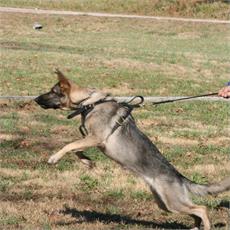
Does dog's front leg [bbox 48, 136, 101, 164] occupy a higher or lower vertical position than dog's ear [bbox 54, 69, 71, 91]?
lower

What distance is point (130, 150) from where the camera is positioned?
7164 mm

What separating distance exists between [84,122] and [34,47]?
2049 cm

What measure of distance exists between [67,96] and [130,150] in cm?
105

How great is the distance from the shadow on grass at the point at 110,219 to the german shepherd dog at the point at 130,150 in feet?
1.34

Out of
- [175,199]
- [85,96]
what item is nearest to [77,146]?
[85,96]

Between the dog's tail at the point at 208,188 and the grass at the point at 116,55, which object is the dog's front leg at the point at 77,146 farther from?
the grass at the point at 116,55

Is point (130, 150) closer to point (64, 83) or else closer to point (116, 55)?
point (64, 83)

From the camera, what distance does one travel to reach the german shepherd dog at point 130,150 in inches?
278

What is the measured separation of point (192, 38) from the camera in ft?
120

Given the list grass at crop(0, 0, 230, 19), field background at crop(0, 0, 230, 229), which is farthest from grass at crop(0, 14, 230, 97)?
grass at crop(0, 0, 230, 19)

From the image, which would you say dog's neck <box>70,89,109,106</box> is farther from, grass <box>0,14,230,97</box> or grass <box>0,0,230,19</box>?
grass <box>0,0,230,19</box>

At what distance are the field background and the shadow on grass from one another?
0.01m

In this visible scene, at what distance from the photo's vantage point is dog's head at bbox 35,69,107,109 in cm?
760

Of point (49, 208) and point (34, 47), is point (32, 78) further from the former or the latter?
point (49, 208)
